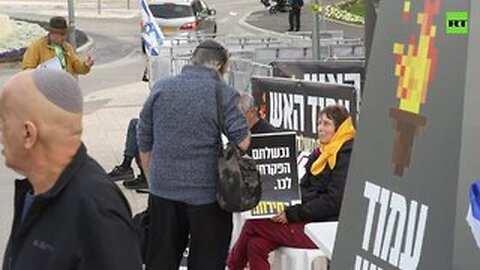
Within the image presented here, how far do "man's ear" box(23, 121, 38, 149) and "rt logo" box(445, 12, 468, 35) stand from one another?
3.72ft

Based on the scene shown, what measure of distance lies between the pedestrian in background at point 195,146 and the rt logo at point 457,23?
298cm

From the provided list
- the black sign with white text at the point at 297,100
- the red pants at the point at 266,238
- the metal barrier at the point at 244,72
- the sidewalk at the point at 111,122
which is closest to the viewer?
the red pants at the point at 266,238

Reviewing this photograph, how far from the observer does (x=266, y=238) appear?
20.7 ft

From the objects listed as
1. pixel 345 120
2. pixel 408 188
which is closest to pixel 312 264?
pixel 345 120

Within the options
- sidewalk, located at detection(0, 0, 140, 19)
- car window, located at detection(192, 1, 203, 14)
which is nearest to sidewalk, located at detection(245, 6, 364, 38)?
car window, located at detection(192, 1, 203, 14)

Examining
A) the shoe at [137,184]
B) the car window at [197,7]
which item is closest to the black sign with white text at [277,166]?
the shoe at [137,184]

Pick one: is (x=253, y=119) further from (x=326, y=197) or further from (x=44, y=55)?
(x=44, y=55)

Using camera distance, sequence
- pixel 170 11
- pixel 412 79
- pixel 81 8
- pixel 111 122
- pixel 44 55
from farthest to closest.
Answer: pixel 81 8, pixel 170 11, pixel 111 122, pixel 44 55, pixel 412 79

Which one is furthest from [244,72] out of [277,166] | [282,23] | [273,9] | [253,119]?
[273,9]

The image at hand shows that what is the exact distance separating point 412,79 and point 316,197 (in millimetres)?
3443

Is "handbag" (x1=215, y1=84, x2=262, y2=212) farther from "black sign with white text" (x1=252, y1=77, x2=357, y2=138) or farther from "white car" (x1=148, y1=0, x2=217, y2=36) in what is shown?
"white car" (x1=148, y1=0, x2=217, y2=36)

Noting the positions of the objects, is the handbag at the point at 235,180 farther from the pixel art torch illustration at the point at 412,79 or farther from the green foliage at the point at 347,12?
the green foliage at the point at 347,12

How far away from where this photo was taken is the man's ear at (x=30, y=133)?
2637mm

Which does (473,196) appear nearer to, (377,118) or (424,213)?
(424,213)
